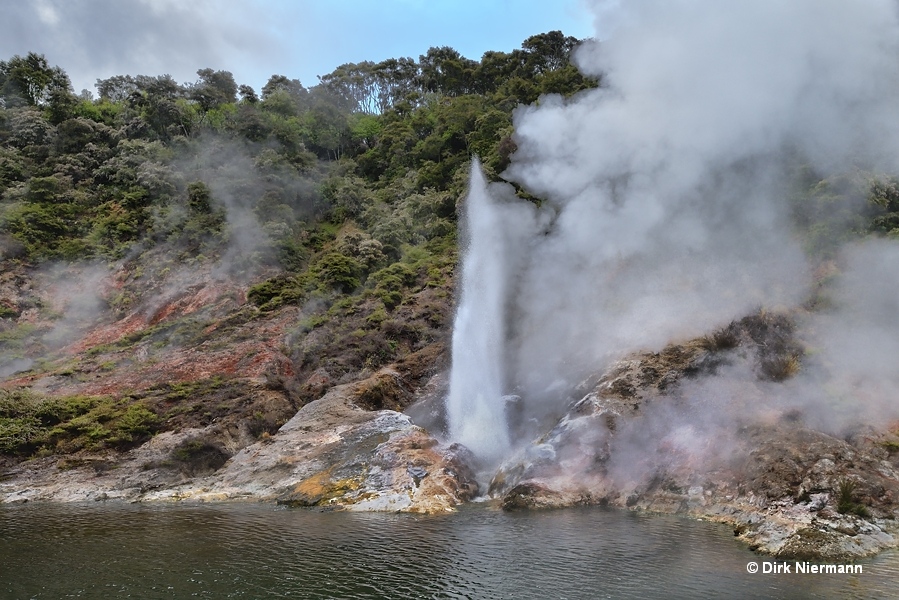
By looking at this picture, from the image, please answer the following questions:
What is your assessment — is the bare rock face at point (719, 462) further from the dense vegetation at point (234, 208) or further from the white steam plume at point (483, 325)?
the dense vegetation at point (234, 208)

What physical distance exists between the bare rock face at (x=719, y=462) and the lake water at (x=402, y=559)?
0.72m

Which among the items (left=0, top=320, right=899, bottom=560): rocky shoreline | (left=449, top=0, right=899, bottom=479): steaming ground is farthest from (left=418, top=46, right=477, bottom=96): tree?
(left=0, top=320, right=899, bottom=560): rocky shoreline

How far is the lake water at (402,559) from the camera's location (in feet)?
26.9

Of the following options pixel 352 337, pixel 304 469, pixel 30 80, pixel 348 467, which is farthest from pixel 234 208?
pixel 30 80

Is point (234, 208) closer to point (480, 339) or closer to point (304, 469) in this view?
point (480, 339)

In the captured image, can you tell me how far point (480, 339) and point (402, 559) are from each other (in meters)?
12.1

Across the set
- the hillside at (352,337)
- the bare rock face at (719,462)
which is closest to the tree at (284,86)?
the hillside at (352,337)

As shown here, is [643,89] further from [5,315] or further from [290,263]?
[5,315]

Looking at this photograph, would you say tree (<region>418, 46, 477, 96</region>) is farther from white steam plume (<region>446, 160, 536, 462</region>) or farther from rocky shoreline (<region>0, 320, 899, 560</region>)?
rocky shoreline (<region>0, 320, 899, 560</region>)

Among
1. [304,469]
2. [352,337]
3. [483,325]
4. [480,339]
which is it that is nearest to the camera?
[304,469]

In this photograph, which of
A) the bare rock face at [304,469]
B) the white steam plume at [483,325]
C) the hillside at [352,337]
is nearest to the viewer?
the hillside at [352,337]

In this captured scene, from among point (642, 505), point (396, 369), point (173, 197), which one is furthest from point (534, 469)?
point (173, 197)

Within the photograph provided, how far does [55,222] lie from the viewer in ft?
115

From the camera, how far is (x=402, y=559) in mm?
9680
